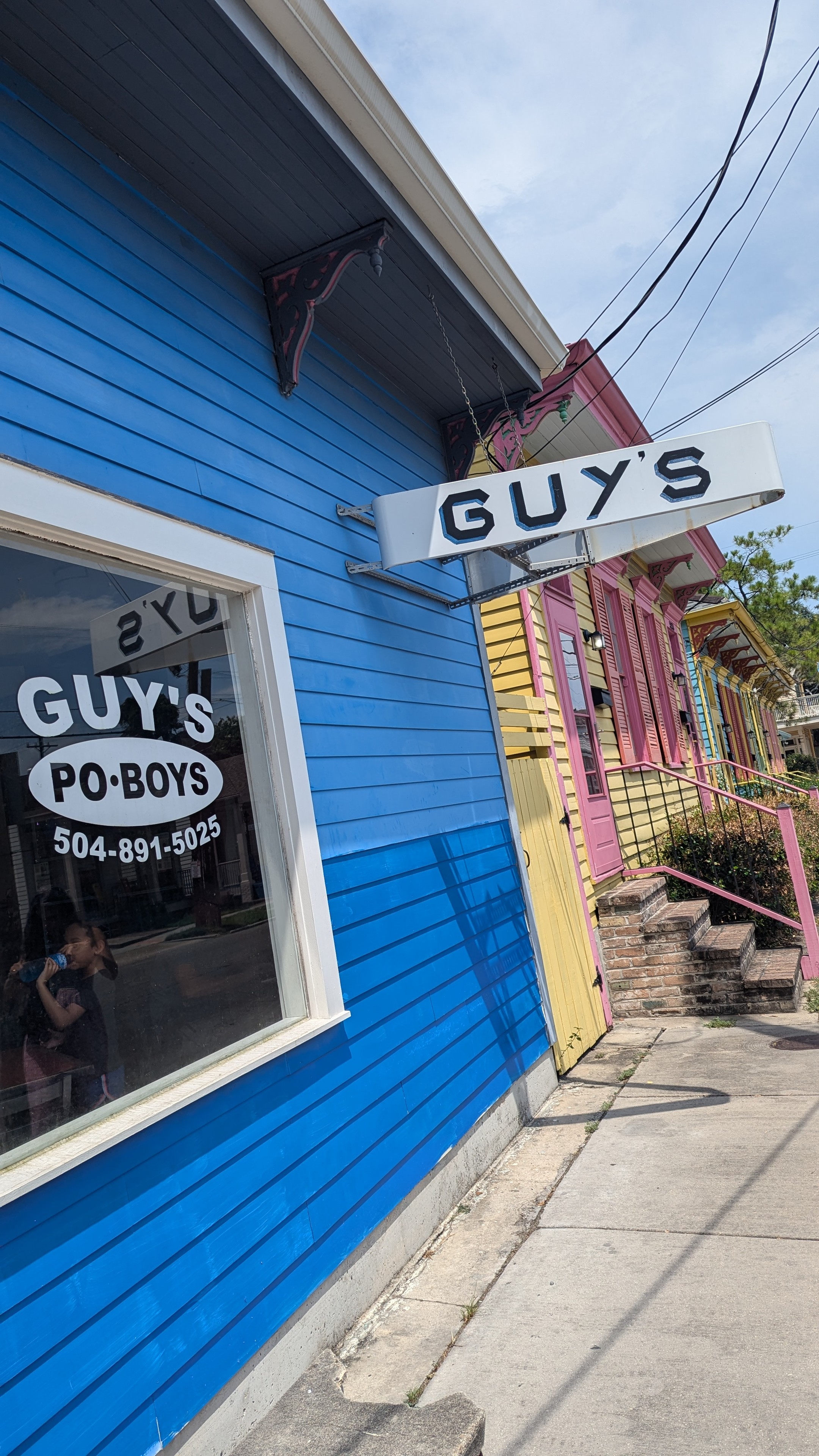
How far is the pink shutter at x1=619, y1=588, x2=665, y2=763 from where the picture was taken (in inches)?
469

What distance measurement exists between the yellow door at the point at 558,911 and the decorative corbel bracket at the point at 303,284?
10.7 ft

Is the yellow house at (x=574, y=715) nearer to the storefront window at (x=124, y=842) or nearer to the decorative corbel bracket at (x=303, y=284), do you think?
the decorative corbel bracket at (x=303, y=284)

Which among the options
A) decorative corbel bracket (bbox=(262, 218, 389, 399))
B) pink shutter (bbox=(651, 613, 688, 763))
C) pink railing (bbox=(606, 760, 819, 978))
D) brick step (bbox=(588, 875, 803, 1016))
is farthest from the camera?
pink shutter (bbox=(651, 613, 688, 763))

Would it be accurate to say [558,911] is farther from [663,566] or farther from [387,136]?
[663,566]

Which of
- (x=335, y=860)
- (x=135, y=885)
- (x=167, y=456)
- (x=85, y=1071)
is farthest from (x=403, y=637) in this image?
(x=85, y=1071)

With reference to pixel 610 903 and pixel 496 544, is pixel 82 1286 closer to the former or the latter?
pixel 496 544

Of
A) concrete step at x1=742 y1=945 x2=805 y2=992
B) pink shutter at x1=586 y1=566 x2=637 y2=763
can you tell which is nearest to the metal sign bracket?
concrete step at x1=742 y1=945 x2=805 y2=992

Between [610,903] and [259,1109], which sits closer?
[259,1109]

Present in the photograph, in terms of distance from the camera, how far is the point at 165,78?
11.2ft

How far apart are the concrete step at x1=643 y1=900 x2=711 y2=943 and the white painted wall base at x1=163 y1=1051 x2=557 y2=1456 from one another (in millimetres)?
2427

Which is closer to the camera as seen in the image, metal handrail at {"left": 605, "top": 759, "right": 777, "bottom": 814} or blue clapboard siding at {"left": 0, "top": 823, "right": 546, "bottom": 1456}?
blue clapboard siding at {"left": 0, "top": 823, "right": 546, "bottom": 1456}

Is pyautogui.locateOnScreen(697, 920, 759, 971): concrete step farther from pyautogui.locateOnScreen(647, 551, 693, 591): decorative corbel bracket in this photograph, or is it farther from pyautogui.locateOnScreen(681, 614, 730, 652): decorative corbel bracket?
pyautogui.locateOnScreen(681, 614, 730, 652): decorative corbel bracket

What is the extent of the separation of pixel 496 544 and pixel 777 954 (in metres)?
5.39

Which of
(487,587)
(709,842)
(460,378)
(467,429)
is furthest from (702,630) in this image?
(460,378)
